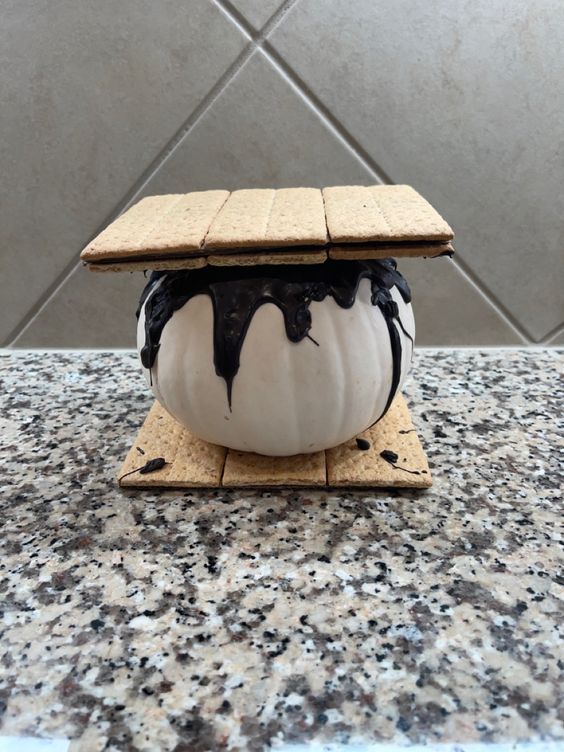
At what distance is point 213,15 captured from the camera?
2.25 ft

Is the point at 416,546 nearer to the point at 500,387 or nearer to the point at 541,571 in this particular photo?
the point at 541,571

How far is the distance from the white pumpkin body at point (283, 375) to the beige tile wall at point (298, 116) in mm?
320

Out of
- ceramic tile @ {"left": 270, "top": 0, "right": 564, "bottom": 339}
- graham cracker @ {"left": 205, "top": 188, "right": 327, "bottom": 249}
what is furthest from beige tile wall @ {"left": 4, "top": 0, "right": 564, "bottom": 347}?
graham cracker @ {"left": 205, "top": 188, "right": 327, "bottom": 249}

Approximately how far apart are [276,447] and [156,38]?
19.4 inches

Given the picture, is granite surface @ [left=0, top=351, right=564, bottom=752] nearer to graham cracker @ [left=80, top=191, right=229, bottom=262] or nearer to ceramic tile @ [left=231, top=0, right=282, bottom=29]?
graham cracker @ [left=80, top=191, right=229, bottom=262]

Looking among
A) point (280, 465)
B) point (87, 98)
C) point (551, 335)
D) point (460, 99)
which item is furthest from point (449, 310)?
point (87, 98)

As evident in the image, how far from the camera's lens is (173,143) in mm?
738

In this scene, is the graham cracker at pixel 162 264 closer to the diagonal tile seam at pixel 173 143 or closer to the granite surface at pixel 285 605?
the granite surface at pixel 285 605

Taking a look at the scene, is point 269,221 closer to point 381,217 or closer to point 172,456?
point 381,217

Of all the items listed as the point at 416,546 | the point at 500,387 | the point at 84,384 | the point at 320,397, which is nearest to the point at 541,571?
the point at 416,546

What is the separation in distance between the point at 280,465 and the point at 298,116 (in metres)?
0.42

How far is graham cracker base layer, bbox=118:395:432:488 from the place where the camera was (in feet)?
1.69

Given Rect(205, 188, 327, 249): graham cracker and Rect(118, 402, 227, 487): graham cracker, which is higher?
Rect(205, 188, 327, 249): graham cracker

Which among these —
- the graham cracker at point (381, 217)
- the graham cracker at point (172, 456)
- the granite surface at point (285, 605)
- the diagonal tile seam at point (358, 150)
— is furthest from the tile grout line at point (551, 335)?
the graham cracker at point (172, 456)
